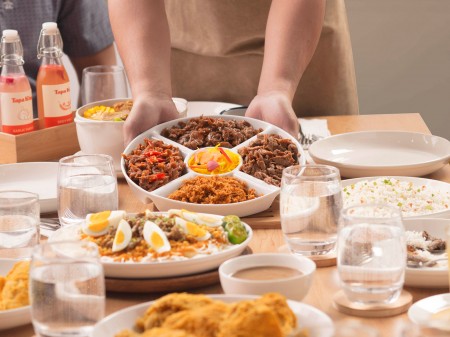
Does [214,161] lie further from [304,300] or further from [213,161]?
[304,300]

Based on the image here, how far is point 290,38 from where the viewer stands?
242cm

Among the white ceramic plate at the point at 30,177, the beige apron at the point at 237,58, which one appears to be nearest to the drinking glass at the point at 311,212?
the white ceramic plate at the point at 30,177

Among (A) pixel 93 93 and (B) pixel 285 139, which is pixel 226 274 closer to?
(B) pixel 285 139

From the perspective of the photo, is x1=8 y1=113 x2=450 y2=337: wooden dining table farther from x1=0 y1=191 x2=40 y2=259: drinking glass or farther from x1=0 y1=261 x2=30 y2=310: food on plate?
x1=0 y1=191 x2=40 y2=259: drinking glass

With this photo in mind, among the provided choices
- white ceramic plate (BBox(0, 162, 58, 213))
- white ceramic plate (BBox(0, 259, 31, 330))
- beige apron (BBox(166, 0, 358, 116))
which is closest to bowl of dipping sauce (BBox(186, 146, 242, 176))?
white ceramic plate (BBox(0, 162, 58, 213))

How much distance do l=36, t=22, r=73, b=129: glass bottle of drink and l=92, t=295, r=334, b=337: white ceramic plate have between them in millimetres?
1177

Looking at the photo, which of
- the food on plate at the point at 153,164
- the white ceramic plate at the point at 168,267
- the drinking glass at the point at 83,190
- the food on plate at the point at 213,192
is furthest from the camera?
the food on plate at the point at 153,164

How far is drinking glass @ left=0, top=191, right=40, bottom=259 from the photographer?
5.11 feet

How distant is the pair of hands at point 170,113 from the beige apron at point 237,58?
0.61 m

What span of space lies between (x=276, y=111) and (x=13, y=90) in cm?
67

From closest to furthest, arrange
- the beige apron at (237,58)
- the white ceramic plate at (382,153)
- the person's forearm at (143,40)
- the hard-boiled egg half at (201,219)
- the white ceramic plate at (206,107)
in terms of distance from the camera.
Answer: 1. the hard-boiled egg half at (201,219)
2. the white ceramic plate at (382,153)
3. the person's forearm at (143,40)
4. the white ceramic plate at (206,107)
5. the beige apron at (237,58)

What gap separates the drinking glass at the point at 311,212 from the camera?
147 cm

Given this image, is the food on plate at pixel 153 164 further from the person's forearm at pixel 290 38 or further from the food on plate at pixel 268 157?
the person's forearm at pixel 290 38

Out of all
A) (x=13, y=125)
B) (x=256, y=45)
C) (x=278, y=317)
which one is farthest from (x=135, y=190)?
(x=256, y=45)
